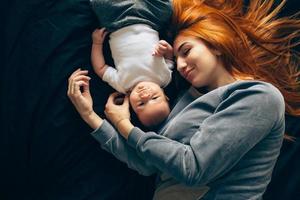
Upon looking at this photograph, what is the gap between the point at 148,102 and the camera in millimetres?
1224

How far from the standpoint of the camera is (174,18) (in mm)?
1315

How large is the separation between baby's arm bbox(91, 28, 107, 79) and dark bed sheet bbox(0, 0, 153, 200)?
0.13 ft

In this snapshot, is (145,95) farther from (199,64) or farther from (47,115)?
(47,115)

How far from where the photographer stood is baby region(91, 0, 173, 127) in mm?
1252

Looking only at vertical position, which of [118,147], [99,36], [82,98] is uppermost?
[99,36]

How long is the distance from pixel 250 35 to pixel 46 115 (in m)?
0.66

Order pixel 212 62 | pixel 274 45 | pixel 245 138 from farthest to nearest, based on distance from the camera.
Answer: pixel 274 45 → pixel 212 62 → pixel 245 138

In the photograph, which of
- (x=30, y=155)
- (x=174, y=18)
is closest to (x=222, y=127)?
(x=174, y=18)

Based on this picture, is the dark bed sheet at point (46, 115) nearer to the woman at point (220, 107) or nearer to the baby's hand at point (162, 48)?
the woman at point (220, 107)

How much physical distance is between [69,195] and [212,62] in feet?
1.85

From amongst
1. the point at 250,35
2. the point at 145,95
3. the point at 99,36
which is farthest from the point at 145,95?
the point at 250,35

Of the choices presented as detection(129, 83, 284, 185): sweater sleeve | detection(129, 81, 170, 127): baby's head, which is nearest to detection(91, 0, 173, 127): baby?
detection(129, 81, 170, 127): baby's head

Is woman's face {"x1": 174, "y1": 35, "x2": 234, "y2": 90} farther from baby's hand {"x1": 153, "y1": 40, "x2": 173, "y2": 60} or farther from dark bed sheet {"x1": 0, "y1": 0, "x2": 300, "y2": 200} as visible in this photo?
dark bed sheet {"x1": 0, "y1": 0, "x2": 300, "y2": 200}

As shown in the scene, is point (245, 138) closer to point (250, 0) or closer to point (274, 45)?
point (274, 45)
